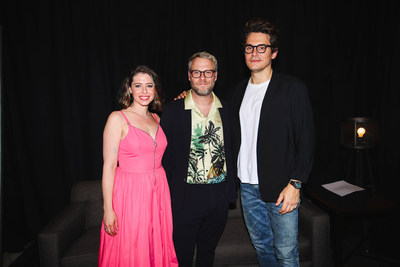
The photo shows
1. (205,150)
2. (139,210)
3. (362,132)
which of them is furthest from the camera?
(362,132)

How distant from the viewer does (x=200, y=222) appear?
1933 millimetres

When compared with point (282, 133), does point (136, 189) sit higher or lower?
lower

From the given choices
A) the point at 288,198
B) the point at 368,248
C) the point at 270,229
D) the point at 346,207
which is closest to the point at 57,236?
the point at 270,229

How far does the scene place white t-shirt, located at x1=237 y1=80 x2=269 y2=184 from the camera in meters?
1.72

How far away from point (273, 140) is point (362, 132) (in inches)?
68.3

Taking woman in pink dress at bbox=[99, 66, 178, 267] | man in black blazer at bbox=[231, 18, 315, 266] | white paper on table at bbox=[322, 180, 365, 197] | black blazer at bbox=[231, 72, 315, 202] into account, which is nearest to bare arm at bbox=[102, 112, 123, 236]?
woman in pink dress at bbox=[99, 66, 178, 267]

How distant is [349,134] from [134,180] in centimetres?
235

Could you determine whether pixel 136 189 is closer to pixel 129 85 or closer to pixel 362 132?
pixel 129 85

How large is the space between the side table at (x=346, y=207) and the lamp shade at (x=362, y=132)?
50 cm

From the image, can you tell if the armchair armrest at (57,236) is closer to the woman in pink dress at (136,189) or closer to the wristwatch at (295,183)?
the woman in pink dress at (136,189)

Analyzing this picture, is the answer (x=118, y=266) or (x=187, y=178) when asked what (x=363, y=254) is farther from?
(x=118, y=266)

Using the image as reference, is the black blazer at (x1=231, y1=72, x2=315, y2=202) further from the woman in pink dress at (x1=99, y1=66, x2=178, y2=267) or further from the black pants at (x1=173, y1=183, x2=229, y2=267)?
the woman in pink dress at (x1=99, y1=66, x2=178, y2=267)

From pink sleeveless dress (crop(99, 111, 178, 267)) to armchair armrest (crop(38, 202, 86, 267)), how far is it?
0.52 meters

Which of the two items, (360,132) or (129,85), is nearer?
(129,85)
